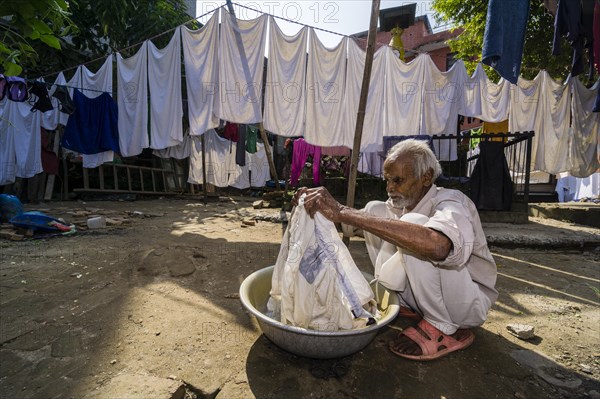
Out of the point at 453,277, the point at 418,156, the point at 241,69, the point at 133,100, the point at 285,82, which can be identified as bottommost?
the point at 453,277

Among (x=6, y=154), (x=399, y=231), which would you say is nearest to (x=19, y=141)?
(x=6, y=154)

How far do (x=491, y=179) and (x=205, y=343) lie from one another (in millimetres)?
5305

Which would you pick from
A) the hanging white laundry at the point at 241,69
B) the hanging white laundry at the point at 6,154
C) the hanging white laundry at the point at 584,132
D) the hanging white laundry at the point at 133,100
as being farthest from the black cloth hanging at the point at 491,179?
the hanging white laundry at the point at 6,154

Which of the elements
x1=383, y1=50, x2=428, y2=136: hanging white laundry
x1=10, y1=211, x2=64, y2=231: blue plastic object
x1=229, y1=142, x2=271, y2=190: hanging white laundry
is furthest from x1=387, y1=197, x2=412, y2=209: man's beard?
x1=229, y1=142, x2=271, y2=190: hanging white laundry

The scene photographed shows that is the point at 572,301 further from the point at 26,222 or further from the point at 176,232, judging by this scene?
the point at 26,222

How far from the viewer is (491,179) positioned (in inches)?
203

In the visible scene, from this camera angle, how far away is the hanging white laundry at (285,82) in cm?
443

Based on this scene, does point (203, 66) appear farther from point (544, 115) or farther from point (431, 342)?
point (544, 115)

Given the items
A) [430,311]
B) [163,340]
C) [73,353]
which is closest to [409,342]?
[430,311]

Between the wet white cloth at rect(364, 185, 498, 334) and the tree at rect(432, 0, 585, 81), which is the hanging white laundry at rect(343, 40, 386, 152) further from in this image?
the wet white cloth at rect(364, 185, 498, 334)

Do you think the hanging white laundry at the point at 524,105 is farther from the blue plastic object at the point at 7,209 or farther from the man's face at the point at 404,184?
the blue plastic object at the point at 7,209

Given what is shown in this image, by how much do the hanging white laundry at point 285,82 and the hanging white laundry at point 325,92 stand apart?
0.11 meters

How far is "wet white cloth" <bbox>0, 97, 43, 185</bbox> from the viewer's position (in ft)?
20.9

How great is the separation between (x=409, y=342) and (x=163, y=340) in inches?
54.9
